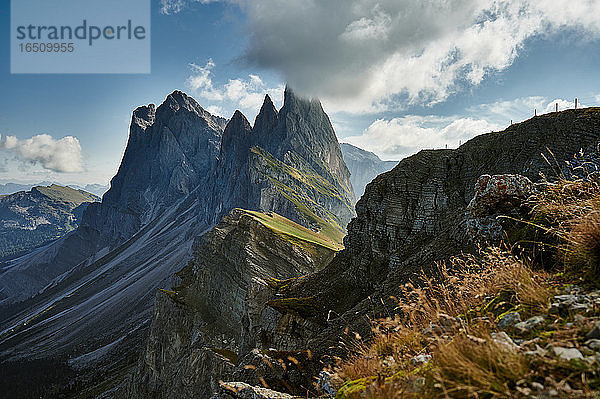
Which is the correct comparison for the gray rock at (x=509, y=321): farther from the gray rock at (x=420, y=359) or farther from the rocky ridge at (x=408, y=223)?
the rocky ridge at (x=408, y=223)

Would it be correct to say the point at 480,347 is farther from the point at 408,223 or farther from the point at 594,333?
the point at 408,223

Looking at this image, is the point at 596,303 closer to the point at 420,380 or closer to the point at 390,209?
the point at 420,380

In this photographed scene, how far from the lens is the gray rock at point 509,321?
4496 mm

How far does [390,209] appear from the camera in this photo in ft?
110

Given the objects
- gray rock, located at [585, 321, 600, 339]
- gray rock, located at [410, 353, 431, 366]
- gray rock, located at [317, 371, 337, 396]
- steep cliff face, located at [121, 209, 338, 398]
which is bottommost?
steep cliff face, located at [121, 209, 338, 398]

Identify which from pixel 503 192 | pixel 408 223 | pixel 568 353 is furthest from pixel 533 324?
pixel 408 223

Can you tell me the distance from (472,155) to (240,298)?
6449cm

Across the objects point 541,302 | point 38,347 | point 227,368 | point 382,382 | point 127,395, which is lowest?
point 38,347

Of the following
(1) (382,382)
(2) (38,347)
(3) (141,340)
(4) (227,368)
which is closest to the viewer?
(1) (382,382)

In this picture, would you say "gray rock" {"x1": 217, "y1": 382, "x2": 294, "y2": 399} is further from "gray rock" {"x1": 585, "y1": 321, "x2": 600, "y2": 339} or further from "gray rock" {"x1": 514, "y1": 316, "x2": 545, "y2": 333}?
"gray rock" {"x1": 585, "y1": 321, "x2": 600, "y2": 339}

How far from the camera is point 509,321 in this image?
454 cm

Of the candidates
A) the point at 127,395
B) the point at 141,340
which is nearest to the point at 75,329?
the point at 141,340

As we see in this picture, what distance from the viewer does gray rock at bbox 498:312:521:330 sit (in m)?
4.50

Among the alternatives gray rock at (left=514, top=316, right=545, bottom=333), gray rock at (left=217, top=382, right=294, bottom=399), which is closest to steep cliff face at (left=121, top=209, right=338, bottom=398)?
gray rock at (left=217, top=382, right=294, bottom=399)
